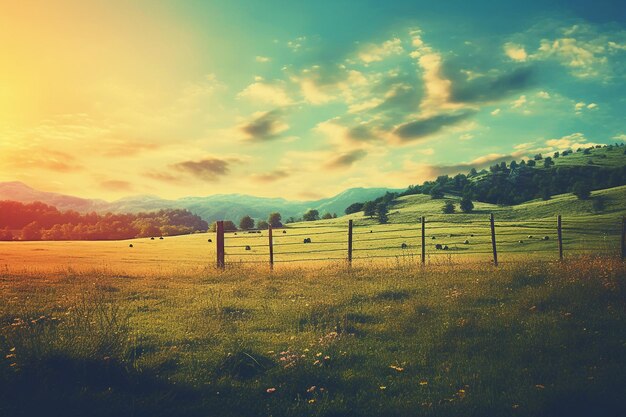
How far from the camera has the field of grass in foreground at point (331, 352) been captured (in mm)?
5652

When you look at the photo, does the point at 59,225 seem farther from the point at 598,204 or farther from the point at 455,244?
the point at 598,204

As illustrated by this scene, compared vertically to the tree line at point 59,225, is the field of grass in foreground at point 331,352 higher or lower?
lower

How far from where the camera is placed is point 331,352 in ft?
26.0

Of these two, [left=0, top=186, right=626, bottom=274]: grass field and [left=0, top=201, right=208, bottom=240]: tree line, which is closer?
[left=0, top=186, right=626, bottom=274]: grass field

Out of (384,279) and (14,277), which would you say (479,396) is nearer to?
(384,279)

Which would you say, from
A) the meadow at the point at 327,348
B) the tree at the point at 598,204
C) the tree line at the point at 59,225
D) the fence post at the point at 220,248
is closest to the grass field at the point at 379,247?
the tree at the point at 598,204

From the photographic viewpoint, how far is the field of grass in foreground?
5.65m

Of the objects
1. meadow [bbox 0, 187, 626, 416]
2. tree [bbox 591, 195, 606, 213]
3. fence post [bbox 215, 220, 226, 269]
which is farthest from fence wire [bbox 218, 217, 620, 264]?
tree [bbox 591, 195, 606, 213]

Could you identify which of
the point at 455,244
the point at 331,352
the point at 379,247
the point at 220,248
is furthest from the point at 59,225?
the point at 331,352

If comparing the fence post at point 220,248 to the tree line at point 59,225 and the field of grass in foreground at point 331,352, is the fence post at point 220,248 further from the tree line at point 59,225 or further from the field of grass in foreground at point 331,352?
the tree line at point 59,225

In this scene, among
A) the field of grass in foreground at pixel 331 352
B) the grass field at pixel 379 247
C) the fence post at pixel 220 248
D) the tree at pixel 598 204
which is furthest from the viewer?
the tree at pixel 598 204

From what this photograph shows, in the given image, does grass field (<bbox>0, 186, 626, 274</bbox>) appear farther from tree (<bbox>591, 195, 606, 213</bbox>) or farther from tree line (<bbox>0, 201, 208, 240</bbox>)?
tree line (<bbox>0, 201, 208, 240</bbox>)

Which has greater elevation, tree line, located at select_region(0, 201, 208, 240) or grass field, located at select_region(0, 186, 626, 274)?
tree line, located at select_region(0, 201, 208, 240)

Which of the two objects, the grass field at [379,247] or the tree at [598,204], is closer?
the grass field at [379,247]
